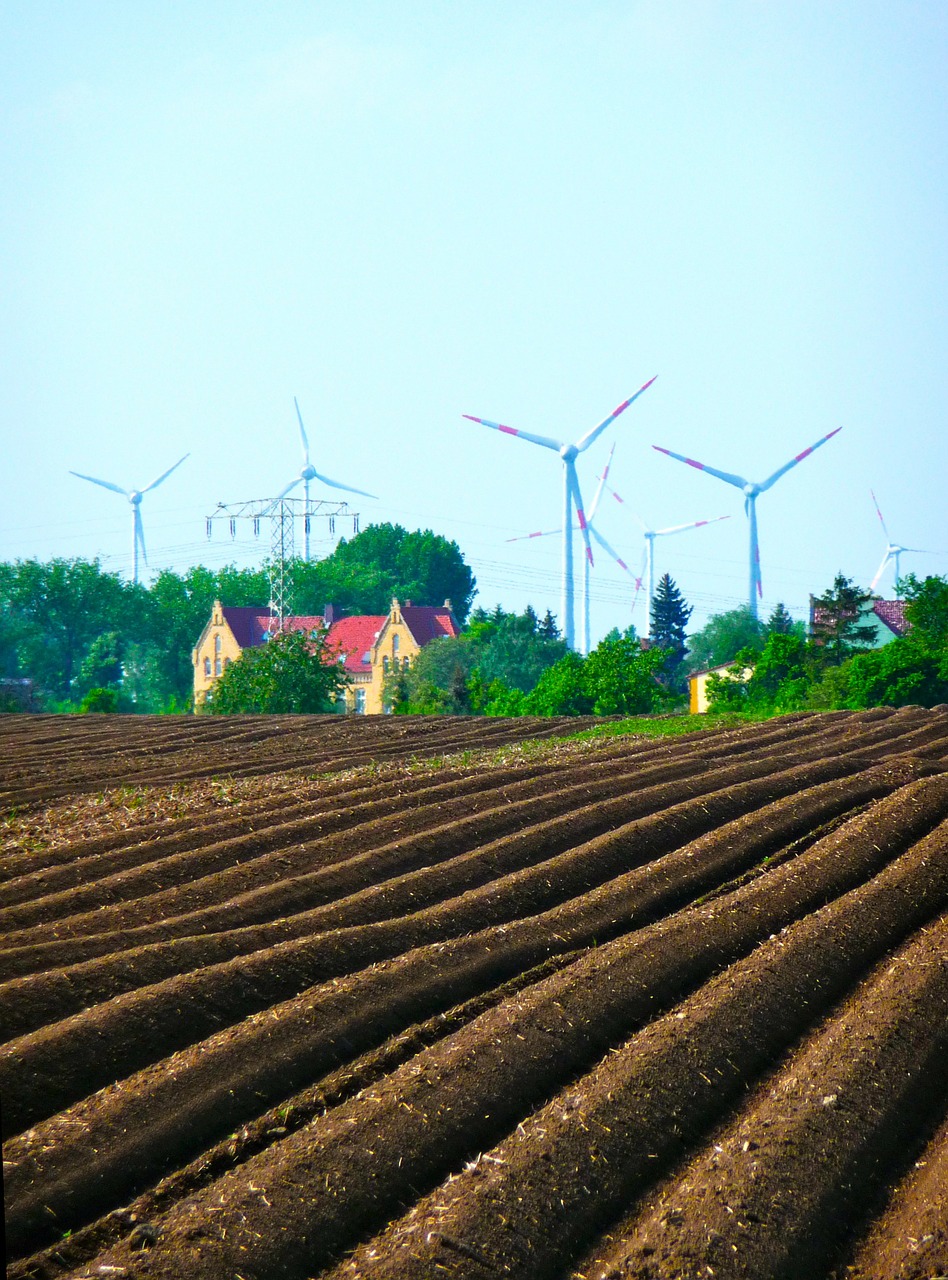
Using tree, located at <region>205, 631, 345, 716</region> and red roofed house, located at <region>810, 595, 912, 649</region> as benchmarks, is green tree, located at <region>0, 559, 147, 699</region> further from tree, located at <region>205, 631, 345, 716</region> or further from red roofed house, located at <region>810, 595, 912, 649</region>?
red roofed house, located at <region>810, 595, 912, 649</region>

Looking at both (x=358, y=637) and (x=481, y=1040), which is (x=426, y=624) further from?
(x=481, y=1040)

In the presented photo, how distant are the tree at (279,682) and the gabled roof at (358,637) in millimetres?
20885

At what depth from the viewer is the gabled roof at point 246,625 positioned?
75.3m

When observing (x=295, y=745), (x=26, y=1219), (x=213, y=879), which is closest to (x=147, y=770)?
(x=295, y=745)

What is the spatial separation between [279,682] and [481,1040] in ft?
138

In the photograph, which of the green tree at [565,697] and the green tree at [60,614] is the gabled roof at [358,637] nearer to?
the green tree at [60,614]

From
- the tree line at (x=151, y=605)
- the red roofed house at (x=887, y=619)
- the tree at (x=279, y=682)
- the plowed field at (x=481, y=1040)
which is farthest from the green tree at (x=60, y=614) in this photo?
the plowed field at (x=481, y=1040)

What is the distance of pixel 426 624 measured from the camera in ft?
232

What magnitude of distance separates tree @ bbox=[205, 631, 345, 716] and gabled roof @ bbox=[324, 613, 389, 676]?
20.9 m

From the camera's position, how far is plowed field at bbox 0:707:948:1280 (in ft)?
18.7

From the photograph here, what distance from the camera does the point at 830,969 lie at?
28.7 feet

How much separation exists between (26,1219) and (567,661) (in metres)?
44.8

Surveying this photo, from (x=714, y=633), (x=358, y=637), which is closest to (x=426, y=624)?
(x=358, y=637)

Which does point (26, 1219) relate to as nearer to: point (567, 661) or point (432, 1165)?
point (432, 1165)
